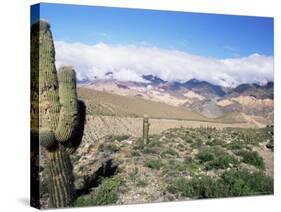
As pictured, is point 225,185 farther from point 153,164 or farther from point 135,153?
point 135,153

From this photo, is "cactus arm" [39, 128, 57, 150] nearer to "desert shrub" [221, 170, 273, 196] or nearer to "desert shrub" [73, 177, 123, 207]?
"desert shrub" [73, 177, 123, 207]

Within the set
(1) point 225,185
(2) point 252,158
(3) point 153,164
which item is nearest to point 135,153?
(3) point 153,164

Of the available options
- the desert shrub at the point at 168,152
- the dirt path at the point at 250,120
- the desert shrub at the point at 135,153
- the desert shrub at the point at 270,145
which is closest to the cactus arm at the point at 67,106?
the desert shrub at the point at 135,153

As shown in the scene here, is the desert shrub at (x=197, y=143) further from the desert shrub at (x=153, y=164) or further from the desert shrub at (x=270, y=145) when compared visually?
the desert shrub at (x=270, y=145)

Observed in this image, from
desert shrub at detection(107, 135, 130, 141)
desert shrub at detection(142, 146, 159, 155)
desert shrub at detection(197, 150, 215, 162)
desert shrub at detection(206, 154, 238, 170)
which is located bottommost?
desert shrub at detection(206, 154, 238, 170)

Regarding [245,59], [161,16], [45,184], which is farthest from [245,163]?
[45,184]

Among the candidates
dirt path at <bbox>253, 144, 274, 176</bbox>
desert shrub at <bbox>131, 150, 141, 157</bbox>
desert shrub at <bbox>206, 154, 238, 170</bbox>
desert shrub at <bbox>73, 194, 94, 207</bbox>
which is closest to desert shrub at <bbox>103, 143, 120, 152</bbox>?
desert shrub at <bbox>131, 150, 141, 157</bbox>

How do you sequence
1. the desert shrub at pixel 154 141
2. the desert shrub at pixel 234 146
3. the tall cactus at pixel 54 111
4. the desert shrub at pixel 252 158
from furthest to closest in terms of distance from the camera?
the desert shrub at pixel 252 158 < the desert shrub at pixel 234 146 < the desert shrub at pixel 154 141 < the tall cactus at pixel 54 111

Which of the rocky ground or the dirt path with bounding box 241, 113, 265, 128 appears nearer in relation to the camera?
the rocky ground
